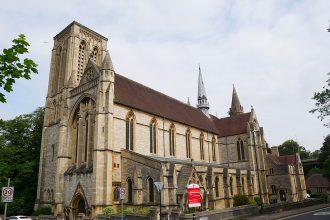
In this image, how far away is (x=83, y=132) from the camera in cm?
3050

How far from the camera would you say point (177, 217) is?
66.8 ft

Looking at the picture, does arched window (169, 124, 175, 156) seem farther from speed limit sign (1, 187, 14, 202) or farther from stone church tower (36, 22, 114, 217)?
speed limit sign (1, 187, 14, 202)

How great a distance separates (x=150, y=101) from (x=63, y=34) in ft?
51.7

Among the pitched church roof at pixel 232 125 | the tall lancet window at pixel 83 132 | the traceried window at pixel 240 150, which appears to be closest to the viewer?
the tall lancet window at pixel 83 132

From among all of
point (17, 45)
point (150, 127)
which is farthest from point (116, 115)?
point (17, 45)

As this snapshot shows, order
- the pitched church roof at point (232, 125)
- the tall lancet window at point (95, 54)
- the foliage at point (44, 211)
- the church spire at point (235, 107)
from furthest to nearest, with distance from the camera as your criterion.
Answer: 1. the church spire at point (235, 107)
2. the pitched church roof at point (232, 125)
3. the tall lancet window at point (95, 54)
4. the foliage at point (44, 211)

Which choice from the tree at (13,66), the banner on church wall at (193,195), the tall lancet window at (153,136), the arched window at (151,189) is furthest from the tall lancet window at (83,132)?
the tree at (13,66)

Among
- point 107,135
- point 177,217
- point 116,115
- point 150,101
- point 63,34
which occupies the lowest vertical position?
point 177,217

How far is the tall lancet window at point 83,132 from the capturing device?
2923cm

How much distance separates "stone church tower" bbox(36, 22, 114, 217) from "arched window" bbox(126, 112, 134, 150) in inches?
114

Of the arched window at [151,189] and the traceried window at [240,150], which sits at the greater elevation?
the traceried window at [240,150]

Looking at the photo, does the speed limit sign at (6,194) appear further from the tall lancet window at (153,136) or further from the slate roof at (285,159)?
the slate roof at (285,159)

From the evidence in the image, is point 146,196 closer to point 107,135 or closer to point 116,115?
point 107,135

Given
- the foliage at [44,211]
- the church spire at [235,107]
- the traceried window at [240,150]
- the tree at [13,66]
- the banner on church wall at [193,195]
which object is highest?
the church spire at [235,107]
